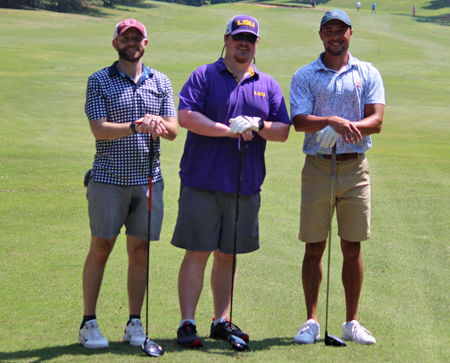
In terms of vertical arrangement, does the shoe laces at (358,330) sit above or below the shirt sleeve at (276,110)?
below

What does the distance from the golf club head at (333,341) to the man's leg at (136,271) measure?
1.37 m

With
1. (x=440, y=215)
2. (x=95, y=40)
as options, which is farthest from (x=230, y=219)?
(x=95, y=40)

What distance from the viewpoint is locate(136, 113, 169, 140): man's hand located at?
146 inches

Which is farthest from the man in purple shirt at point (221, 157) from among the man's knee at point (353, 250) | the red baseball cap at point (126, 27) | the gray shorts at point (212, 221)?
the man's knee at point (353, 250)

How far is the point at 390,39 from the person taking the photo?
48438 millimetres

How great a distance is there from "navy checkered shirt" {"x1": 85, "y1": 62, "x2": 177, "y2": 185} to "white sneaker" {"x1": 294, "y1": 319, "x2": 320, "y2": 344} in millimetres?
1579

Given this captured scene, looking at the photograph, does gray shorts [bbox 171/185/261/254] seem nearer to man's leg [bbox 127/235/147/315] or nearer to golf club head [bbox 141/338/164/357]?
man's leg [bbox 127/235/147/315]

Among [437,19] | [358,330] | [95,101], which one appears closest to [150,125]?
[95,101]

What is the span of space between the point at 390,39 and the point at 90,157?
42.9 metres

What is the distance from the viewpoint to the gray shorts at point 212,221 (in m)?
4.07

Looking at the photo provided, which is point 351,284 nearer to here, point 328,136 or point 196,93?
point 328,136

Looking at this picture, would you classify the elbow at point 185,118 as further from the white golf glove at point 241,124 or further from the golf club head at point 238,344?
the golf club head at point 238,344

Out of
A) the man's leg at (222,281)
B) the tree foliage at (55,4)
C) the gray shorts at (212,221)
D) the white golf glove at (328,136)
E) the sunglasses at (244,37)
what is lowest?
the man's leg at (222,281)

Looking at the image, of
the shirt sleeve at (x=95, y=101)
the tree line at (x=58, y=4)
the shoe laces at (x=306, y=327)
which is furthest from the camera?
the tree line at (x=58, y=4)
